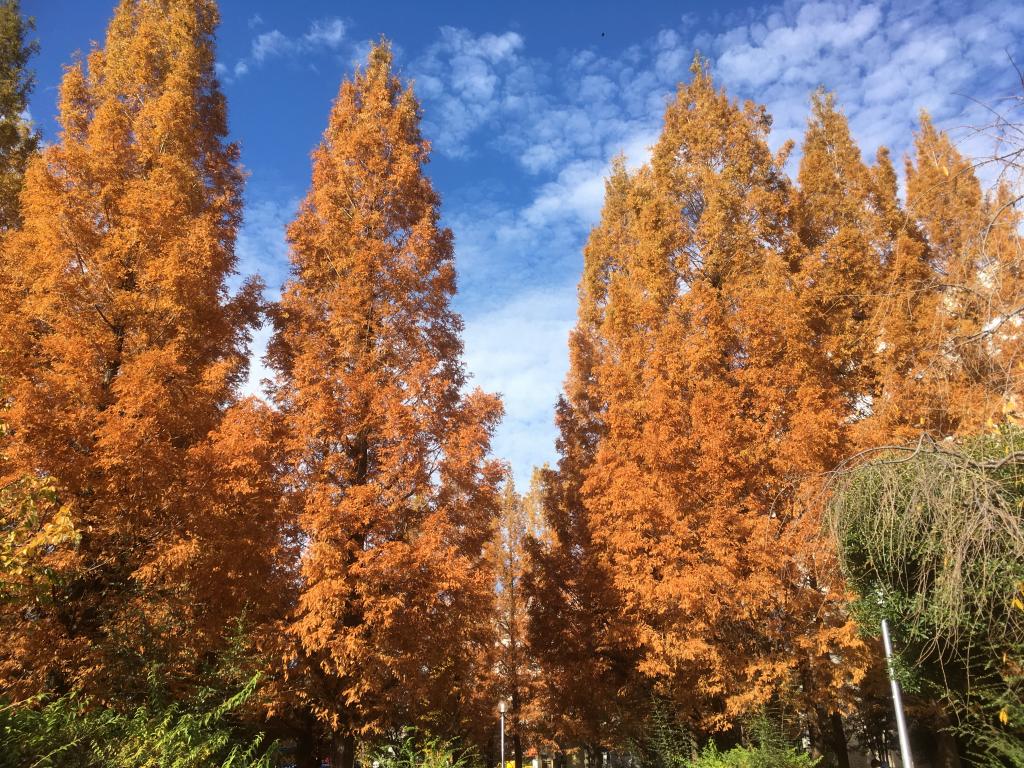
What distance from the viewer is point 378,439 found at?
36.2 feet

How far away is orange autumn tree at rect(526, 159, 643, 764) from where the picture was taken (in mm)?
15812

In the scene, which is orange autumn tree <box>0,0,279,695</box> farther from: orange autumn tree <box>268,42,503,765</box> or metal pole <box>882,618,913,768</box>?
metal pole <box>882,618,913,768</box>

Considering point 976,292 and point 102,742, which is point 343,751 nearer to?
point 102,742

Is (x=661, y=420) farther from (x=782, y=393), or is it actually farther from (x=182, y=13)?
(x=182, y=13)

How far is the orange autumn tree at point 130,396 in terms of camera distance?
755cm

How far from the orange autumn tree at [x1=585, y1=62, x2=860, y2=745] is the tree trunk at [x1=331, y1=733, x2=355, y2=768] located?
5188 mm

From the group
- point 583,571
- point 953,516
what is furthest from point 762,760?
point 583,571

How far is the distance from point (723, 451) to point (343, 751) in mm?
7659

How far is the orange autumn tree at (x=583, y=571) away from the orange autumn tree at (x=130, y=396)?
848 centimetres

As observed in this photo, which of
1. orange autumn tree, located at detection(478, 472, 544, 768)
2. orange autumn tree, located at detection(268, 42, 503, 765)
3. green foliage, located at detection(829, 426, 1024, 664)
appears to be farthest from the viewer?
orange autumn tree, located at detection(478, 472, 544, 768)

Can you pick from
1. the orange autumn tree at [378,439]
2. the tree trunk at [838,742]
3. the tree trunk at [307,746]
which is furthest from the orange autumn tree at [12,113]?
the tree trunk at [838,742]

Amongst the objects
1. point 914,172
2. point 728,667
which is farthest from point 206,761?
point 914,172

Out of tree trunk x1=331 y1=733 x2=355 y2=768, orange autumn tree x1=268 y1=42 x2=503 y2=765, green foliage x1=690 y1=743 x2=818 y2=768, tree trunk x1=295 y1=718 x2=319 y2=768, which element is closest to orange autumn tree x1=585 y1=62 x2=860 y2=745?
green foliage x1=690 y1=743 x2=818 y2=768

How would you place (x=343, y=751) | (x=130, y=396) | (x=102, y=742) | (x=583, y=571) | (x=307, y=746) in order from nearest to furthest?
(x=102, y=742)
(x=130, y=396)
(x=343, y=751)
(x=307, y=746)
(x=583, y=571)
